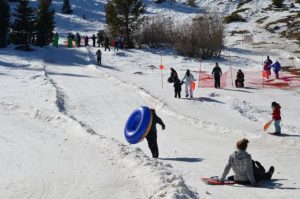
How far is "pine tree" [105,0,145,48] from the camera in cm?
4938

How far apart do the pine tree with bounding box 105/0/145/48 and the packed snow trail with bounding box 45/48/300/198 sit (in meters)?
16.4

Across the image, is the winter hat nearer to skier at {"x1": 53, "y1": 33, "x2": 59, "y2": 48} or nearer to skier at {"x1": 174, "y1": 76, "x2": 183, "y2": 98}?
skier at {"x1": 174, "y1": 76, "x2": 183, "y2": 98}

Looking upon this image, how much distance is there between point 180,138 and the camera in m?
17.3

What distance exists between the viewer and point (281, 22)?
213 feet

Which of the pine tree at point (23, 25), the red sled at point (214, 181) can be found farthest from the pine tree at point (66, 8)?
the red sled at point (214, 181)

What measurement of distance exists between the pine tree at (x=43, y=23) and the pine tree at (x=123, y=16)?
19.0ft

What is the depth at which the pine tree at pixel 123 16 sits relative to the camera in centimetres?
4938

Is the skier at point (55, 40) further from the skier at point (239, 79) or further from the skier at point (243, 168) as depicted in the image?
the skier at point (243, 168)

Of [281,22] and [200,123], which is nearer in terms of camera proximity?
[200,123]

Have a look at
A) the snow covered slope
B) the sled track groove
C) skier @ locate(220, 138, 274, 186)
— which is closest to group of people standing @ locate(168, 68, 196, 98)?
the snow covered slope

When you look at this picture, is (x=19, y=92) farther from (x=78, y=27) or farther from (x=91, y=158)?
(x=78, y=27)

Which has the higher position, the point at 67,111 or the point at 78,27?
the point at 78,27

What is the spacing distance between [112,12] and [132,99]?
25.6 metres

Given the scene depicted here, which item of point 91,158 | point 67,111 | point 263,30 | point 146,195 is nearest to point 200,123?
point 67,111
